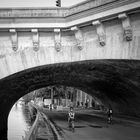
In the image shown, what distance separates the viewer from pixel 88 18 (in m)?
11.6

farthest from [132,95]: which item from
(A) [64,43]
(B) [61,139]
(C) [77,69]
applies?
(A) [64,43]

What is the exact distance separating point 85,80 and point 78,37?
1236 centimetres

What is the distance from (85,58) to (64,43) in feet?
4.21

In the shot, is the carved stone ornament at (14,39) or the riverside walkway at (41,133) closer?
the carved stone ornament at (14,39)

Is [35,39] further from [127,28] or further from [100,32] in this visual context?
[127,28]

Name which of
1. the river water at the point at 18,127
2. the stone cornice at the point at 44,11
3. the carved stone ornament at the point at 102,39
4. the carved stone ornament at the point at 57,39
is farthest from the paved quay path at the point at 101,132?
the stone cornice at the point at 44,11

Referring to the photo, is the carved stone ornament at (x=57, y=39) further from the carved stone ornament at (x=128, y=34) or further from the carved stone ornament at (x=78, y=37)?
the carved stone ornament at (x=128, y=34)

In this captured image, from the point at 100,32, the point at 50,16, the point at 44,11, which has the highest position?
the point at 44,11

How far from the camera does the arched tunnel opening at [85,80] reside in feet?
51.2

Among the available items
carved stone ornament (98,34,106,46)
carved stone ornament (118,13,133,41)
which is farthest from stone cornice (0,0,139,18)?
carved stone ornament (118,13,133,41)

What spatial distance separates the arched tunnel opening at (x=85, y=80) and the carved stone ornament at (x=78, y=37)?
61.6 inches

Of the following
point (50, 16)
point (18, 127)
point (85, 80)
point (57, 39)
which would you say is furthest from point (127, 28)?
point (18, 127)

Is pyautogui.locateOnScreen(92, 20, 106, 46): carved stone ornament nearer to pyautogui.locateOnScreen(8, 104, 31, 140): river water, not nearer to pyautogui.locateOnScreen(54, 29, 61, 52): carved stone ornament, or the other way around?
pyautogui.locateOnScreen(54, 29, 61, 52): carved stone ornament

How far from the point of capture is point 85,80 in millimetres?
24391
